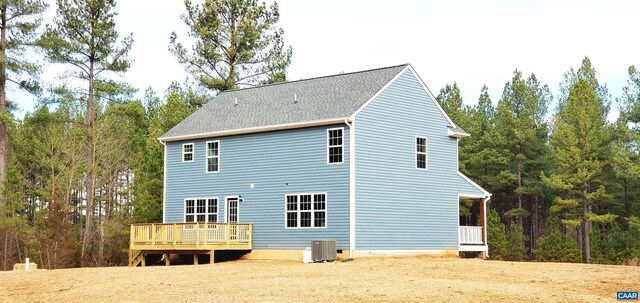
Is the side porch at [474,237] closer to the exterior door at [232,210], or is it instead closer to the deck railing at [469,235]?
the deck railing at [469,235]

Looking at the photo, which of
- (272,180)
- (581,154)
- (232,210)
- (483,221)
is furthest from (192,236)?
(581,154)

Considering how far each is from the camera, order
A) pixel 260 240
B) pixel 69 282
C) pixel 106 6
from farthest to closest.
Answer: pixel 106 6 < pixel 260 240 < pixel 69 282

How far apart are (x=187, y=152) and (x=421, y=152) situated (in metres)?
10.2

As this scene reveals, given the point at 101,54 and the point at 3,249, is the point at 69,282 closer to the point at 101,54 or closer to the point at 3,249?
the point at 3,249

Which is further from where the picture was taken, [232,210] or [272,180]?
[232,210]

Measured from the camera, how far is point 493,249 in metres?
46.6

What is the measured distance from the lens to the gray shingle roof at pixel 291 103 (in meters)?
30.7

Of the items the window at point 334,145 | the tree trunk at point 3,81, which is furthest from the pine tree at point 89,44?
the window at point 334,145

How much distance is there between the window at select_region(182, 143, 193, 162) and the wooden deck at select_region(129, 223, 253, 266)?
13.2ft

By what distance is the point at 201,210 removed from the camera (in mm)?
33750

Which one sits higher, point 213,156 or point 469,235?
point 213,156

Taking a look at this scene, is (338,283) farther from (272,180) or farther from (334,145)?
(272,180)

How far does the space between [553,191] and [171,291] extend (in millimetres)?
41799

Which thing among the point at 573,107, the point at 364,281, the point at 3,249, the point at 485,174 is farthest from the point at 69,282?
the point at 485,174
